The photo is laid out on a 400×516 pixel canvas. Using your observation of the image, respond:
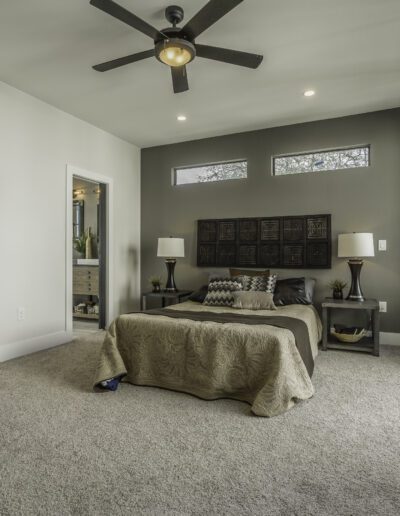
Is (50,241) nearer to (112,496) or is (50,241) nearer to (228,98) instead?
(228,98)

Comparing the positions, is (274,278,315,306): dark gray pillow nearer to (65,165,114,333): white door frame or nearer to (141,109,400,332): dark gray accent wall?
(141,109,400,332): dark gray accent wall

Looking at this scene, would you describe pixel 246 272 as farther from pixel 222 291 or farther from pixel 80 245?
pixel 80 245

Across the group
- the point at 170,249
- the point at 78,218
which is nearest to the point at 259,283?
the point at 170,249

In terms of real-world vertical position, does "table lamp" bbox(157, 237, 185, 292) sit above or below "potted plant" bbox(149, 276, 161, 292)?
above

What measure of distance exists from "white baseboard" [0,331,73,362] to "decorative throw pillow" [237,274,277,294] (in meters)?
2.24

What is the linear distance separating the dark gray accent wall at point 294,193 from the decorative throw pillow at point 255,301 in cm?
96

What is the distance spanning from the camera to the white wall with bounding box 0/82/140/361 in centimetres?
364

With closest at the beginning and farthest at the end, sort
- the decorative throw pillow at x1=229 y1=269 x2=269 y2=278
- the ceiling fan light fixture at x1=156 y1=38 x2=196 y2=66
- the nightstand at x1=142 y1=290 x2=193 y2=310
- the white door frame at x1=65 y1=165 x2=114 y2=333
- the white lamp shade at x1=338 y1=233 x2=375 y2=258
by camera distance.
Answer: the ceiling fan light fixture at x1=156 y1=38 x2=196 y2=66 < the white lamp shade at x1=338 y1=233 x2=375 y2=258 < the white door frame at x1=65 y1=165 x2=114 y2=333 < the decorative throw pillow at x1=229 y1=269 x2=269 y2=278 < the nightstand at x1=142 y1=290 x2=193 y2=310

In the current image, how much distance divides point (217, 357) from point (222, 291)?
5.14 ft

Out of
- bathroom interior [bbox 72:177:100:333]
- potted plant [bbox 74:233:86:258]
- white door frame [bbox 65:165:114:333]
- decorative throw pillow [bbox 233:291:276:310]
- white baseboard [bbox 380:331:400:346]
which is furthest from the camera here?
potted plant [bbox 74:233:86:258]

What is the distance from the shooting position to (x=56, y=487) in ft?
5.34

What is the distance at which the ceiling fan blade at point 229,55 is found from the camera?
2451mm

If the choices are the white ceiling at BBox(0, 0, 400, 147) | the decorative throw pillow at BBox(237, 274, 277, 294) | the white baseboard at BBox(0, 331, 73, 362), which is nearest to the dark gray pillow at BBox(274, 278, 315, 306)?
the decorative throw pillow at BBox(237, 274, 277, 294)

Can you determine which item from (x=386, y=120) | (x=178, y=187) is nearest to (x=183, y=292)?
(x=178, y=187)
